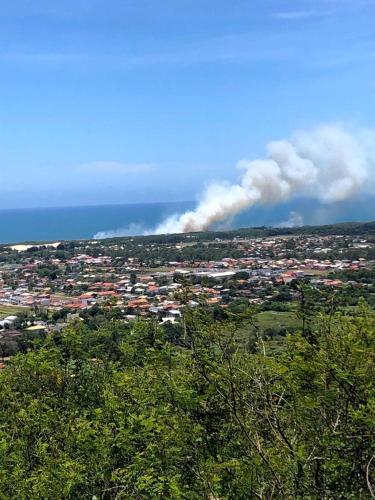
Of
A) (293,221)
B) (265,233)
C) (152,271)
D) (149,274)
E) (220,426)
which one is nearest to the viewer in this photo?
(220,426)

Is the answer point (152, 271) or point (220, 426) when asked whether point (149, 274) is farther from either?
point (220, 426)

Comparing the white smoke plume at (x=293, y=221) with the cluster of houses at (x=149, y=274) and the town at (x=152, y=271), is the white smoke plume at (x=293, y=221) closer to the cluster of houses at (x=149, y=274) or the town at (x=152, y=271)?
the town at (x=152, y=271)

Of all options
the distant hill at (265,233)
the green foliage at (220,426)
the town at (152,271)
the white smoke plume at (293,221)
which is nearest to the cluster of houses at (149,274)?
the town at (152,271)

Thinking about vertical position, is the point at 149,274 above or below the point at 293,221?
below

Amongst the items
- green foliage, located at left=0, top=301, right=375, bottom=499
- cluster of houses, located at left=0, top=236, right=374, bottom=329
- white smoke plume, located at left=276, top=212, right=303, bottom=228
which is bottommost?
cluster of houses, located at left=0, top=236, right=374, bottom=329

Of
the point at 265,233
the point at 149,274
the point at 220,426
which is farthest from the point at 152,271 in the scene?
the point at 220,426

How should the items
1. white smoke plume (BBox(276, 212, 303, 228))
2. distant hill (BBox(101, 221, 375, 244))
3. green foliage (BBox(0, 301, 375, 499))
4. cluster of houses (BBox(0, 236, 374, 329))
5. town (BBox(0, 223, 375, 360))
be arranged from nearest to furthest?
green foliage (BBox(0, 301, 375, 499)), town (BBox(0, 223, 375, 360)), cluster of houses (BBox(0, 236, 374, 329)), distant hill (BBox(101, 221, 375, 244)), white smoke plume (BBox(276, 212, 303, 228))

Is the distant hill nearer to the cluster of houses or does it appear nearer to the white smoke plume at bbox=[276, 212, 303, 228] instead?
the cluster of houses

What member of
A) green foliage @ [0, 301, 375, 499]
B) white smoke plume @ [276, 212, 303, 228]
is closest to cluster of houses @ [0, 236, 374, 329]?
green foliage @ [0, 301, 375, 499]
